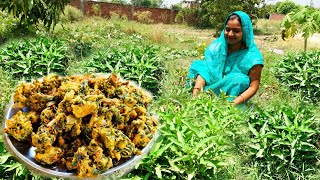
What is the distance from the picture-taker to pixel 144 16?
68.8 ft

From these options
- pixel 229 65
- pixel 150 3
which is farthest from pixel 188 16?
pixel 150 3

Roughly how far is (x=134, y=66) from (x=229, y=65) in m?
1.01

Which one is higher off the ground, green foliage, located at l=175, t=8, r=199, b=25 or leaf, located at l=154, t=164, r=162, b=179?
green foliage, located at l=175, t=8, r=199, b=25

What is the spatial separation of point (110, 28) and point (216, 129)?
33.1ft

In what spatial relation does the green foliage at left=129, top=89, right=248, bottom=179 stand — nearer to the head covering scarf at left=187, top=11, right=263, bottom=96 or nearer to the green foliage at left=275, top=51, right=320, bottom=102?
the head covering scarf at left=187, top=11, right=263, bottom=96

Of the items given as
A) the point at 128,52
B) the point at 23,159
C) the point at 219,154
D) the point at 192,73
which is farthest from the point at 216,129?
the point at 128,52

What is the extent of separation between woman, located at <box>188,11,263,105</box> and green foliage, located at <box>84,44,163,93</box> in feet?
1.29

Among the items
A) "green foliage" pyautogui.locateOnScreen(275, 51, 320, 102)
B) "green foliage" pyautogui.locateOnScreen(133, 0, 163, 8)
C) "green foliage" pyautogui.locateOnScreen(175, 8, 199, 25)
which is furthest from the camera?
"green foliage" pyautogui.locateOnScreen(133, 0, 163, 8)

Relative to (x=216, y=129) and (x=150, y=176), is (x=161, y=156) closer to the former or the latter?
(x=150, y=176)

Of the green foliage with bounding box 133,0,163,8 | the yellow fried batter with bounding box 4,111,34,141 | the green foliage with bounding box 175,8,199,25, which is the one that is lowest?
the yellow fried batter with bounding box 4,111,34,141

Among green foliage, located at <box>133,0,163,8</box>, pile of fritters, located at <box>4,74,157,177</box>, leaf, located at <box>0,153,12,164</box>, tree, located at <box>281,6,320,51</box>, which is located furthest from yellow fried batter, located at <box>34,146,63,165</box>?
green foliage, located at <box>133,0,163,8</box>

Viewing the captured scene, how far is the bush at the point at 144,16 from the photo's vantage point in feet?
68.6

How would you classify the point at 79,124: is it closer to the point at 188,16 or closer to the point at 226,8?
the point at 226,8

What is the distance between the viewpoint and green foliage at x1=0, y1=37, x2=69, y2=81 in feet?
12.6
